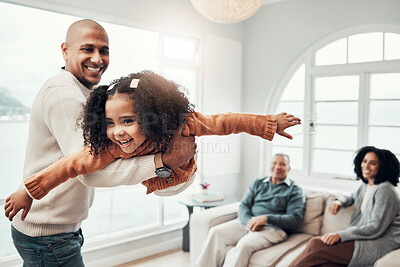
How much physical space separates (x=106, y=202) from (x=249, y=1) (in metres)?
2.58

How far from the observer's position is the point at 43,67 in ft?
9.83

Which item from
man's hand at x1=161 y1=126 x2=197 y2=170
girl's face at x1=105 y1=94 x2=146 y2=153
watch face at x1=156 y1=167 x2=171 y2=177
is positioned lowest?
watch face at x1=156 y1=167 x2=171 y2=177

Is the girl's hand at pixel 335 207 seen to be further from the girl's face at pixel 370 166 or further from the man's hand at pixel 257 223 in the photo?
the man's hand at pixel 257 223

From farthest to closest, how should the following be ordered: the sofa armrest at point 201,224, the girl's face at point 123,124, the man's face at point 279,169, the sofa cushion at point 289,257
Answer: the man's face at point 279,169, the sofa armrest at point 201,224, the sofa cushion at point 289,257, the girl's face at point 123,124

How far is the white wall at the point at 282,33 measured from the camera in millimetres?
3664

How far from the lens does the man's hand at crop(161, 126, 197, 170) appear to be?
0.95 meters

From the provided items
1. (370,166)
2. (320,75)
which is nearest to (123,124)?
(370,166)

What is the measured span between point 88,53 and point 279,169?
246cm

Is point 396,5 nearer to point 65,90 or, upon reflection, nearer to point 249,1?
point 249,1

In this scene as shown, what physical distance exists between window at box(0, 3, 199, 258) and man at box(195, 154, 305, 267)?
3.23 feet

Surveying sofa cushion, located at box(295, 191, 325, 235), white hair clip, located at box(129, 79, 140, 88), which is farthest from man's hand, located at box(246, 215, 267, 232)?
white hair clip, located at box(129, 79, 140, 88)

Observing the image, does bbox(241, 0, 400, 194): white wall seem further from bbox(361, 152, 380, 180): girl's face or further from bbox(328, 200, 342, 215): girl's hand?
bbox(328, 200, 342, 215): girl's hand

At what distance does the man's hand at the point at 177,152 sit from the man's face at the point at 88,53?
48cm

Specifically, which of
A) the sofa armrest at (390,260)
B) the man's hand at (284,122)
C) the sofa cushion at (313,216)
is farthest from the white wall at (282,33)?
the man's hand at (284,122)
